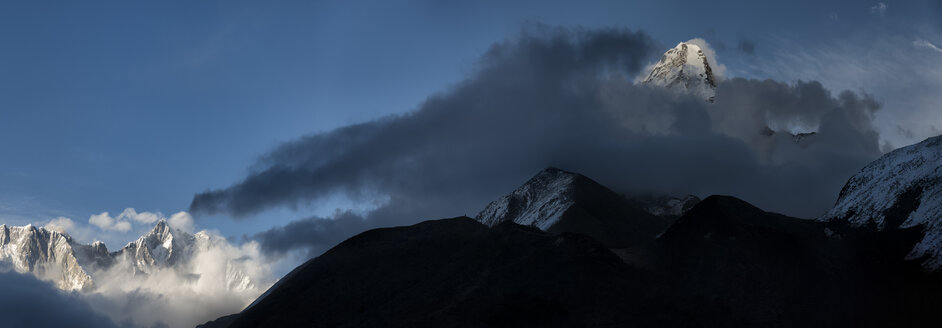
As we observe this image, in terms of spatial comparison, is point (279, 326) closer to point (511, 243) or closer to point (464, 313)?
point (464, 313)

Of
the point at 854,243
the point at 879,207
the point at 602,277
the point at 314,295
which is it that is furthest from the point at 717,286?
the point at 314,295

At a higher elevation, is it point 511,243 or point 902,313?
point 511,243

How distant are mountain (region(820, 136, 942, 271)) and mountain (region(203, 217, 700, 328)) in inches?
1828

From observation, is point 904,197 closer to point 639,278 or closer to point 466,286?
point 639,278

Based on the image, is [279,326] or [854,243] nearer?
[279,326]

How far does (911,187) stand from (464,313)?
88.9 m

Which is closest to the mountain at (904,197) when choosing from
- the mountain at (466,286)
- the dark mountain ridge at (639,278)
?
the dark mountain ridge at (639,278)

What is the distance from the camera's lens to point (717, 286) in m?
128

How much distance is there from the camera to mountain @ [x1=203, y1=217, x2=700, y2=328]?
123625mm

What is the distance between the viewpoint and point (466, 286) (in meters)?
134

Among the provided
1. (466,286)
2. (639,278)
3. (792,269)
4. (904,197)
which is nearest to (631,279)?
(639,278)

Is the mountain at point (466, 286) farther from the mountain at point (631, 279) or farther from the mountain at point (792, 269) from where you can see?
the mountain at point (792, 269)

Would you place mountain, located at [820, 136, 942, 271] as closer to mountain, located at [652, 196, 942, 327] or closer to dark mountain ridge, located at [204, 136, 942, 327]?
dark mountain ridge, located at [204, 136, 942, 327]

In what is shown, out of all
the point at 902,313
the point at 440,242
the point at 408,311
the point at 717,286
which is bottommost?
the point at 902,313
